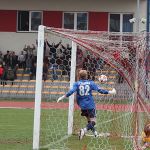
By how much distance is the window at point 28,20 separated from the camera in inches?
1428

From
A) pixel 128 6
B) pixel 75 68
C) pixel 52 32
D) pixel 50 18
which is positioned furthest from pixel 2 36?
pixel 52 32

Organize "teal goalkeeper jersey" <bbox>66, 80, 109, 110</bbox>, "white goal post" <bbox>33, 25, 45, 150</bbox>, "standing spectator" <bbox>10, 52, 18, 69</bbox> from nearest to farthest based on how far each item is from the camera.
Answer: "white goal post" <bbox>33, 25, 45, 150</bbox>
"teal goalkeeper jersey" <bbox>66, 80, 109, 110</bbox>
"standing spectator" <bbox>10, 52, 18, 69</bbox>

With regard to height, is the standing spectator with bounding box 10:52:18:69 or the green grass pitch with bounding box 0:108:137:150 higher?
the standing spectator with bounding box 10:52:18:69

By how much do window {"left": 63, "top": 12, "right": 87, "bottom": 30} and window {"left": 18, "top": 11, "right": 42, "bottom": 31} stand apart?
1700 millimetres

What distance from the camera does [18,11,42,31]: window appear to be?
36.3m

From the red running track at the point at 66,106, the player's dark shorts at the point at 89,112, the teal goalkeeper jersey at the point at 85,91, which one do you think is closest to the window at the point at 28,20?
the red running track at the point at 66,106

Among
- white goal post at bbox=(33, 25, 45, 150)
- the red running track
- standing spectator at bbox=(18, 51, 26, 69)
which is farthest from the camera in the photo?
standing spectator at bbox=(18, 51, 26, 69)

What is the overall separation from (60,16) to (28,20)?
2.19 m

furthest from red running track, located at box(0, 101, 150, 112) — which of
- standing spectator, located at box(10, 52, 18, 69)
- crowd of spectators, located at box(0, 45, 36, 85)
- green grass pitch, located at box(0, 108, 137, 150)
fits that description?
standing spectator, located at box(10, 52, 18, 69)

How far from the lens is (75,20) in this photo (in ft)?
119

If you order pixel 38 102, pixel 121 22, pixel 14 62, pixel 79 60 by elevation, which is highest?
pixel 121 22

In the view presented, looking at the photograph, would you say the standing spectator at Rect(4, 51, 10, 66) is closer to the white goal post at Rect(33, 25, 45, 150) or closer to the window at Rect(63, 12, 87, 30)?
the window at Rect(63, 12, 87, 30)

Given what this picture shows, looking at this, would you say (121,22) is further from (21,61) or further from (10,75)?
(10,75)

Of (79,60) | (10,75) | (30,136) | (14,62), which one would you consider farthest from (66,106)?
(14,62)
